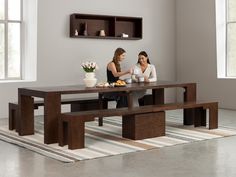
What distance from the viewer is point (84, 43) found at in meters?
Answer: 8.12

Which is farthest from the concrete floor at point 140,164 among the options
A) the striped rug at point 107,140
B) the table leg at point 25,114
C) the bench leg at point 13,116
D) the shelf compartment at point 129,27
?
the shelf compartment at point 129,27

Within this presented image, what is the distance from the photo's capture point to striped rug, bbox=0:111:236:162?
458cm

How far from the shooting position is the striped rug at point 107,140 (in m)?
4.58

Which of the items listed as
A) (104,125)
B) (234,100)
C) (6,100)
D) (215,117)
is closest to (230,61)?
(234,100)

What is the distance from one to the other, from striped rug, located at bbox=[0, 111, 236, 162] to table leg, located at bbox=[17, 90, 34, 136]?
0.34 feet

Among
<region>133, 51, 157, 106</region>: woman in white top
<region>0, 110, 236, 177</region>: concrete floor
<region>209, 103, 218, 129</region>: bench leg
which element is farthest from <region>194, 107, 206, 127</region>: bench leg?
<region>0, 110, 236, 177</region>: concrete floor

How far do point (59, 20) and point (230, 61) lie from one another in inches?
136

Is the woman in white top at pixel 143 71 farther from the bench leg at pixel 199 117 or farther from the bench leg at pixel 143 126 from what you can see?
the bench leg at pixel 143 126

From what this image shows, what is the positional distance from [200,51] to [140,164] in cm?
533

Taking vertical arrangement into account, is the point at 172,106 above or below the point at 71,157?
above

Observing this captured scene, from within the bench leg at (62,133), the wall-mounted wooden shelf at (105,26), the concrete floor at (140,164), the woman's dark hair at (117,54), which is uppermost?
the wall-mounted wooden shelf at (105,26)

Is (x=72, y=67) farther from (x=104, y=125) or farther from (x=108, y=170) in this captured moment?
(x=108, y=170)

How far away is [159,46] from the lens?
9.24m

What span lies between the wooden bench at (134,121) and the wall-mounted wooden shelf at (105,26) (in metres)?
2.71
